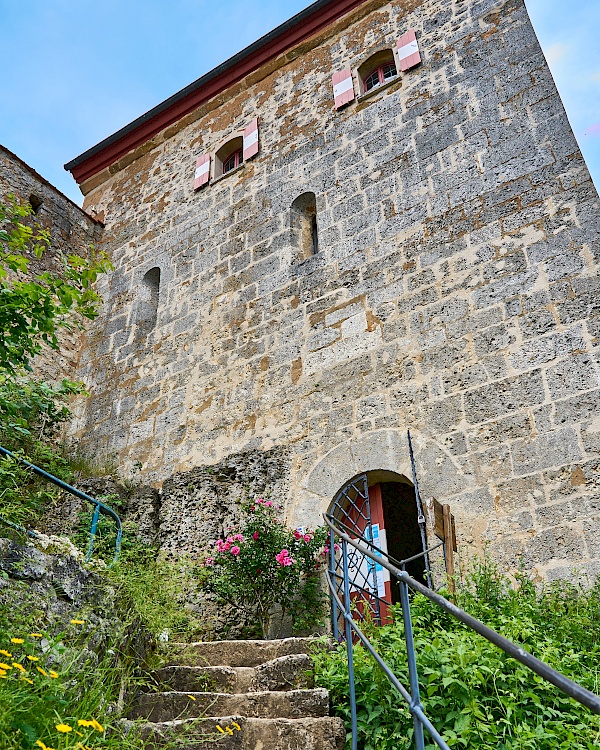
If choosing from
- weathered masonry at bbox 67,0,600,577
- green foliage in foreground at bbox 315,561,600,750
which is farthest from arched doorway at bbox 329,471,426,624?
green foliage in foreground at bbox 315,561,600,750

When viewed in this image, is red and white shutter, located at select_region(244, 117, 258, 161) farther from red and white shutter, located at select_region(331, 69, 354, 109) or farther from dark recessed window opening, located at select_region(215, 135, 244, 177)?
red and white shutter, located at select_region(331, 69, 354, 109)

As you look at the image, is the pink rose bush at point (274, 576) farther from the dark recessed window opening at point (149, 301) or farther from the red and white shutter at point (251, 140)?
the red and white shutter at point (251, 140)

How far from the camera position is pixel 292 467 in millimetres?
6160

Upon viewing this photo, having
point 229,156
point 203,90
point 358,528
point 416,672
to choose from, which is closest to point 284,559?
point 358,528

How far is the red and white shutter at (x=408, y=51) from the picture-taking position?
765cm

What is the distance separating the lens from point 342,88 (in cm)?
823

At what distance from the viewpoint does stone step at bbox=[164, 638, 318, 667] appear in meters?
4.04

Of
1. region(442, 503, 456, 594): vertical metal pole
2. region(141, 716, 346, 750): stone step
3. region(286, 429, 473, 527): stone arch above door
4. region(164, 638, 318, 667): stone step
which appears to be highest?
region(286, 429, 473, 527): stone arch above door

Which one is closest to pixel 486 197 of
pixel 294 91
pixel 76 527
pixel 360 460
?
pixel 360 460

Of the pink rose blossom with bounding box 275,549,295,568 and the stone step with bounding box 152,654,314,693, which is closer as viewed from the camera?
the stone step with bounding box 152,654,314,693

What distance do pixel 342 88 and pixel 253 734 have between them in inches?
287

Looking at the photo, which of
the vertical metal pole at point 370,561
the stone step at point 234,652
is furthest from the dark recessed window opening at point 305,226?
the stone step at point 234,652

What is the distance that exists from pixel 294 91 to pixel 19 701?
26.5 feet

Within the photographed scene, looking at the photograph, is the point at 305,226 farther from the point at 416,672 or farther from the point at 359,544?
the point at 416,672
